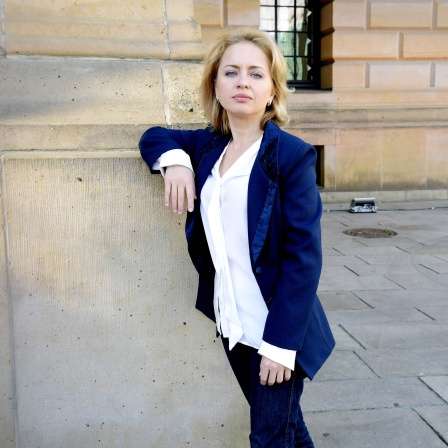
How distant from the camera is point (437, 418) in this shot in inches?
128

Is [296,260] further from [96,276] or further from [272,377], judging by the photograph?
[96,276]

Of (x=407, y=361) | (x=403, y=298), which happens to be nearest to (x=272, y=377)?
(x=407, y=361)

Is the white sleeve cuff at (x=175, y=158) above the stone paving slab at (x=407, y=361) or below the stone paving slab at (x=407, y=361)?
above

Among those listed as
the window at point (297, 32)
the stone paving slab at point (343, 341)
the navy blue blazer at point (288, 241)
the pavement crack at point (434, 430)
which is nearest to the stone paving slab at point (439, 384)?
the pavement crack at point (434, 430)

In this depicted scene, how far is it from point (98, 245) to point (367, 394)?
6.61ft

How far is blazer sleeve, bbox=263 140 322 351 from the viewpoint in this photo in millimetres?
1895

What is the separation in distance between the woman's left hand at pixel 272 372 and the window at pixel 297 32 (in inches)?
421

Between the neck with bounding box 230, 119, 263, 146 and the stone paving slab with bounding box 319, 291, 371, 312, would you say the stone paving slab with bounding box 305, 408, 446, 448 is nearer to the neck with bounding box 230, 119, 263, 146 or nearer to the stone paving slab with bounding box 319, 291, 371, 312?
the neck with bounding box 230, 119, 263, 146

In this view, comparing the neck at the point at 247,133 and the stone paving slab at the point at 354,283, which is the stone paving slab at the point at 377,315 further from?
the neck at the point at 247,133

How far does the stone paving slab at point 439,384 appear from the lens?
3561mm

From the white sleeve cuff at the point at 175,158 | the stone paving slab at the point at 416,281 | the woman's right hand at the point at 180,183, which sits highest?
the white sleeve cuff at the point at 175,158

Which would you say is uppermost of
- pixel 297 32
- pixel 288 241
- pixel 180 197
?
pixel 297 32

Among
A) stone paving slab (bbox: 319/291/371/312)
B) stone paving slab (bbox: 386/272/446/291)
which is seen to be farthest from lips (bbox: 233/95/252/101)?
stone paving slab (bbox: 386/272/446/291)

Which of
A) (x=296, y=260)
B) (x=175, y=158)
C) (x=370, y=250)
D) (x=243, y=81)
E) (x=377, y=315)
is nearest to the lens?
(x=296, y=260)
